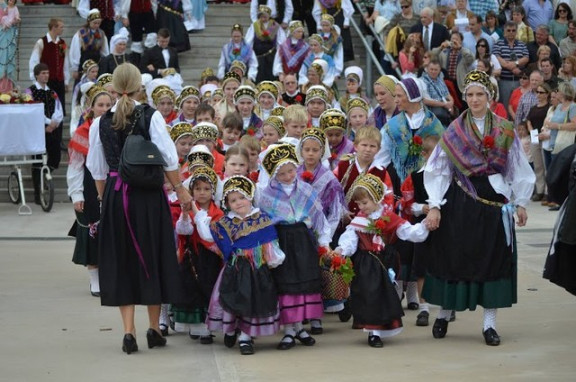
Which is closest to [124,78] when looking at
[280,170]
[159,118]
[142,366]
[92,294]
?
[159,118]

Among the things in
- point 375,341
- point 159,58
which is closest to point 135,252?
point 375,341

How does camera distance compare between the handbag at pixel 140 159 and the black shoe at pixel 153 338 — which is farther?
the black shoe at pixel 153 338

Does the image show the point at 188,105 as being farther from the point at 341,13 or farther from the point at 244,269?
the point at 341,13

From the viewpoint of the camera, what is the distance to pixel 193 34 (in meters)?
25.2

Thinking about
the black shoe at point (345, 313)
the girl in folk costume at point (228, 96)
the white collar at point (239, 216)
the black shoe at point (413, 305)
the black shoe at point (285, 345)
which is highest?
the white collar at point (239, 216)

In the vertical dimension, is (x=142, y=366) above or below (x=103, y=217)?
below

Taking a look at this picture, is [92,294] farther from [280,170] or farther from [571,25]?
[571,25]

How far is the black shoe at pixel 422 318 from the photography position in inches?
446

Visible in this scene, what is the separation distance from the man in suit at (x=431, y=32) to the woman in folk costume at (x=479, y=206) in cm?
1125

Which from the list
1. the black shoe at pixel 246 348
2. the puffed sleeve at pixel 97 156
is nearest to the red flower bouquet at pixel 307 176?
the black shoe at pixel 246 348

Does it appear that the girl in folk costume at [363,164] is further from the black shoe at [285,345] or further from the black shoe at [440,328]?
the black shoe at [285,345]

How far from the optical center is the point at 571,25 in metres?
22.8

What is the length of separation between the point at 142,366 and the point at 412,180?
2.92 m

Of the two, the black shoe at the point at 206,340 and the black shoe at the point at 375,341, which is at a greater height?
the black shoe at the point at 375,341
